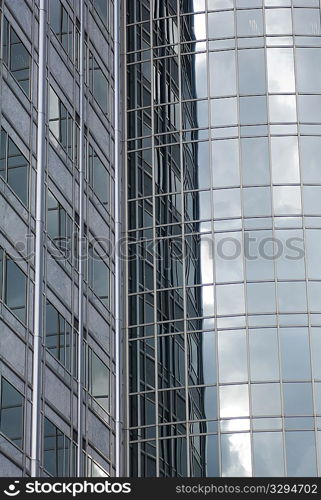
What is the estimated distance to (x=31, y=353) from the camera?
136 feet

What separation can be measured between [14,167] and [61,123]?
6761mm

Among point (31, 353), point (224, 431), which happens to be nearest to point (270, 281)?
point (224, 431)

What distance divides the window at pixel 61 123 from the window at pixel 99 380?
7.89 metres

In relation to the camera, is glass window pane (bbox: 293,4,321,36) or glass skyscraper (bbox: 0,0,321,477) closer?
glass skyscraper (bbox: 0,0,321,477)

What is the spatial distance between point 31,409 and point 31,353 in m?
1.81

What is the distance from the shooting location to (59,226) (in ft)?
153

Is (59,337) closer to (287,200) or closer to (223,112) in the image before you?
(287,200)

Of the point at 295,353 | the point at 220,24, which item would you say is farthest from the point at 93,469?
the point at 220,24

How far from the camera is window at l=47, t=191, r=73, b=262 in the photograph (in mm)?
45375

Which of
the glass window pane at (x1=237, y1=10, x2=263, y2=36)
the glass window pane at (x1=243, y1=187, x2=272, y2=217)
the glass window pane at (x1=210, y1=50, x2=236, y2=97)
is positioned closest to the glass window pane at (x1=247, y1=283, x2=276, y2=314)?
the glass window pane at (x1=243, y1=187, x2=272, y2=217)

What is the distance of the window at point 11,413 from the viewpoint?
38.5 metres

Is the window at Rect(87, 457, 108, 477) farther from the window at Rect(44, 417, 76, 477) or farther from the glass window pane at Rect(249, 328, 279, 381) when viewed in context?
the glass window pane at Rect(249, 328, 279, 381)

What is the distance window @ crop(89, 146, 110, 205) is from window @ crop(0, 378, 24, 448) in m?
14.7

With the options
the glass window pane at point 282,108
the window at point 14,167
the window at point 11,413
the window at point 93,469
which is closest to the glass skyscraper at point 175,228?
the glass window pane at point 282,108
